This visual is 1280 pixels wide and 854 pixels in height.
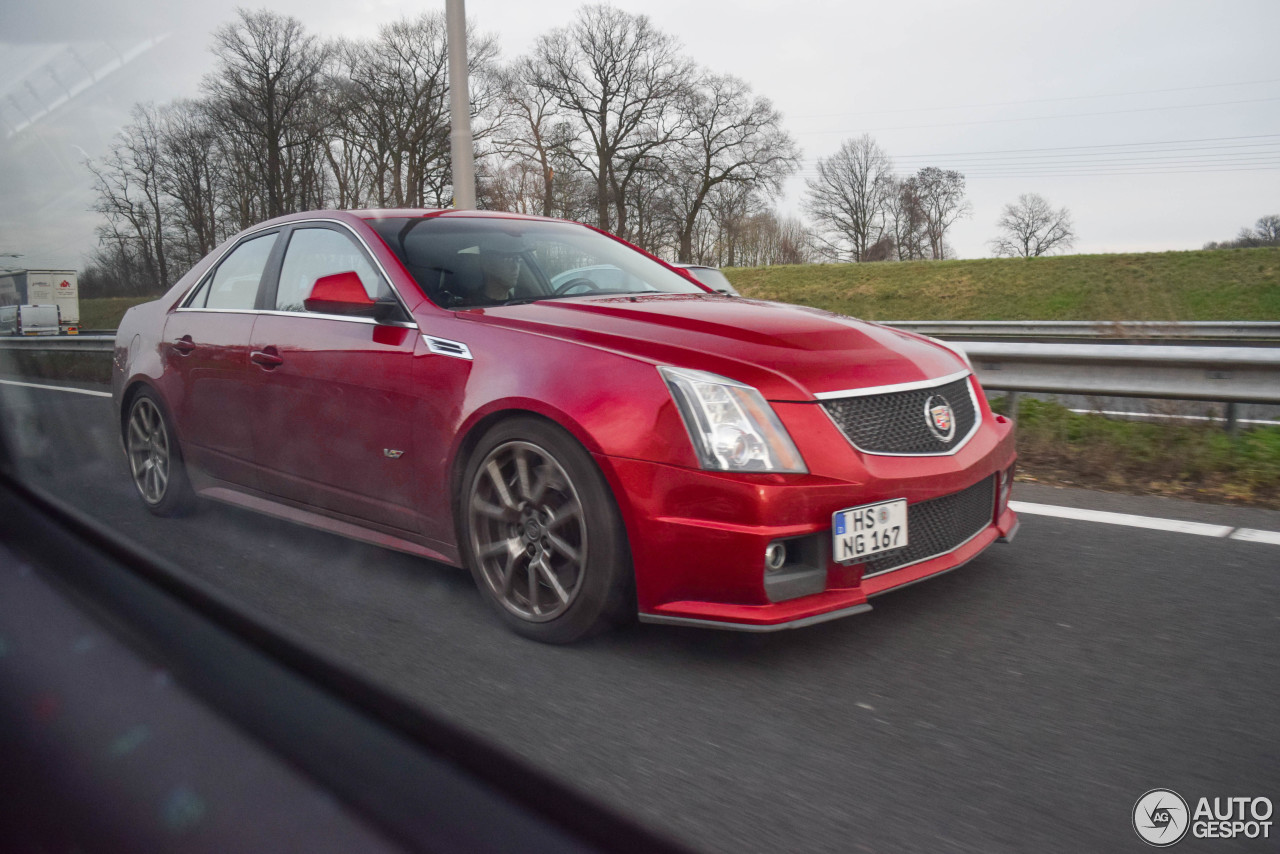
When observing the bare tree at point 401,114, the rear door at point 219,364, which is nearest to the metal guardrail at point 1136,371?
the rear door at point 219,364

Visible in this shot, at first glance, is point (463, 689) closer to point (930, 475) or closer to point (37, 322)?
point (930, 475)

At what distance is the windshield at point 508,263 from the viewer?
12.2 feet

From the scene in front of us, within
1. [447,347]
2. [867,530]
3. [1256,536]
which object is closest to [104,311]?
[447,347]

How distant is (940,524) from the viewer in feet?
10.1

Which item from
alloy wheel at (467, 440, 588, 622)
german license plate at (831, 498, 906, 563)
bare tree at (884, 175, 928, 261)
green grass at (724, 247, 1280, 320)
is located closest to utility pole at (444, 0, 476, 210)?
alloy wheel at (467, 440, 588, 622)

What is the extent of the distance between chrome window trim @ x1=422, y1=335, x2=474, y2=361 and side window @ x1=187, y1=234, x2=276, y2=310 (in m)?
1.37

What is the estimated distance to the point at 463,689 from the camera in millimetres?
2727

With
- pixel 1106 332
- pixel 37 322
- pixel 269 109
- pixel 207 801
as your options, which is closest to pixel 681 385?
pixel 207 801

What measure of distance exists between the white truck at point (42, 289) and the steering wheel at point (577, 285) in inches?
90.9

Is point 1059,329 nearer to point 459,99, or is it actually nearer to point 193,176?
point 459,99

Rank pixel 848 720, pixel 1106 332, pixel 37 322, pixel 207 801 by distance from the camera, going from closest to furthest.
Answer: pixel 207 801 → pixel 848 720 → pixel 1106 332 → pixel 37 322

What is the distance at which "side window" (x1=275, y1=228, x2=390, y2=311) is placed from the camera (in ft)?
12.7

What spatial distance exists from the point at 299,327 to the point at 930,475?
2536 mm

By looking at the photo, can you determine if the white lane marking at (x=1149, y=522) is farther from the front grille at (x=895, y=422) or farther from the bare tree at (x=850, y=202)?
the bare tree at (x=850, y=202)
